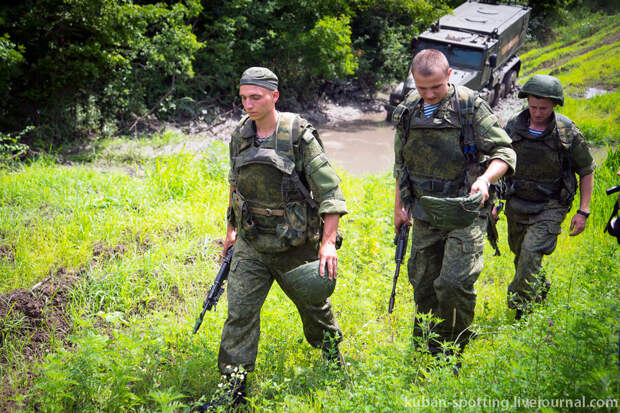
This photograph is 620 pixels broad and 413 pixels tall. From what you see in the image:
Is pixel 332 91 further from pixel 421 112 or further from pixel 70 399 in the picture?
pixel 70 399

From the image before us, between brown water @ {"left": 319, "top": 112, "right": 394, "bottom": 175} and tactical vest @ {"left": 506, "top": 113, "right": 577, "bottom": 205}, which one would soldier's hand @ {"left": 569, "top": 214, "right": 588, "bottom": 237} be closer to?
tactical vest @ {"left": 506, "top": 113, "right": 577, "bottom": 205}

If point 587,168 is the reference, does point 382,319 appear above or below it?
below

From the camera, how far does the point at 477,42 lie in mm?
12000

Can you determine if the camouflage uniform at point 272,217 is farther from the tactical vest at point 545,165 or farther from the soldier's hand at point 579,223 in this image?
the soldier's hand at point 579,223

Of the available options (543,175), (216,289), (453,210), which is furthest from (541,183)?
(216,289)

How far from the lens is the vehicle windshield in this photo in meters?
11.9

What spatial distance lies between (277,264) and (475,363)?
4.48 feet

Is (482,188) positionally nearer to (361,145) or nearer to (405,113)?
(405,113)

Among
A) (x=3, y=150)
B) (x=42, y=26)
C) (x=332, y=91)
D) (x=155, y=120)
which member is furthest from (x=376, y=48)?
(x=3, y=150)

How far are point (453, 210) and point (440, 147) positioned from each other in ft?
1.94

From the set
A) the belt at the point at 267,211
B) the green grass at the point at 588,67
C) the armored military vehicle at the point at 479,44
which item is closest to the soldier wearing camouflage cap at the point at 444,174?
the belt at the point at 267,211

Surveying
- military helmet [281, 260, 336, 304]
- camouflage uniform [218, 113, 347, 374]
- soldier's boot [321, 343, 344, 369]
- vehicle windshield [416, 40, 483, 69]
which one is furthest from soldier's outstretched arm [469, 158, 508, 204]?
vehicle windshield [416, 40, 483, 69]

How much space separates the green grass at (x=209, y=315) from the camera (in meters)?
2.56

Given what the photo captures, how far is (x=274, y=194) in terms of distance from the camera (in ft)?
10.9
